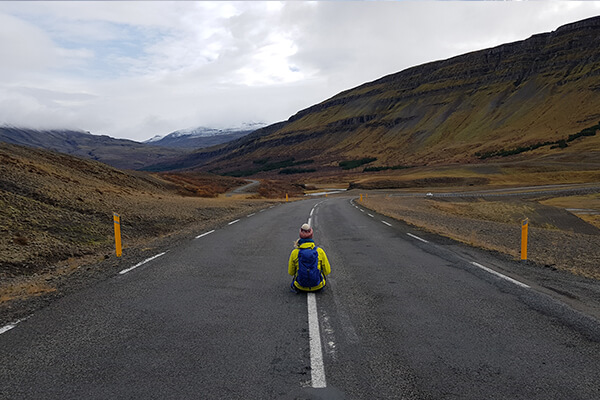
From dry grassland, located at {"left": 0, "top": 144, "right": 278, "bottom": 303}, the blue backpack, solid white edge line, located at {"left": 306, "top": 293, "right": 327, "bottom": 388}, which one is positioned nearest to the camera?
solid white edge line, located at {"left": 306, "top": 293, "right": 327, "bottom": 388}

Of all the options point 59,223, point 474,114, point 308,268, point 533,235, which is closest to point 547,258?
point 533,235

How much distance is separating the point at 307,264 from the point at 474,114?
137178 mm

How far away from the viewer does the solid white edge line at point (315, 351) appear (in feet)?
12.1

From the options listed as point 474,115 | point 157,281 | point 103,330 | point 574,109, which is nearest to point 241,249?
point 157,281

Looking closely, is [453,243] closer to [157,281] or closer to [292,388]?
[157,281]

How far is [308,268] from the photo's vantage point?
21.1ft

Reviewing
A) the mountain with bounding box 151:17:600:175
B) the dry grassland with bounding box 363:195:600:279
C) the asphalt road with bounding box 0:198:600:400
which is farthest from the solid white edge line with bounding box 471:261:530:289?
the mountain with bounding box 151:17:600:175

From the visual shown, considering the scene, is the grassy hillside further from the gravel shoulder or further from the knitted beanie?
the gravel shoulder

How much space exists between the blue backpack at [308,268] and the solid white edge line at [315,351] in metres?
0.52

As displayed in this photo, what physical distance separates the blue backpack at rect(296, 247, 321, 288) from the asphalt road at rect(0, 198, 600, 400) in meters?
0.30

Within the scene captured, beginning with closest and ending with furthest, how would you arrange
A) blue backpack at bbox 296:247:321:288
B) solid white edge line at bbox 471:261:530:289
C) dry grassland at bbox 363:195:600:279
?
1. blue backpack at bbox 296:247:321:288
2. solid white edge line at bbox 471:261:530:289
3. dry grassland at bbox 363:195:600:279

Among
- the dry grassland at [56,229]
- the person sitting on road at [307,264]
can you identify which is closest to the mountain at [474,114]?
the dry grassland at [56,229]

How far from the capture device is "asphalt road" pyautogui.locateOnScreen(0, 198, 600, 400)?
11.7ft

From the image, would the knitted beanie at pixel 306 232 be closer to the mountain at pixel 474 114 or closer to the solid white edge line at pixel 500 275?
the solid white edge line at pixel 500 275
